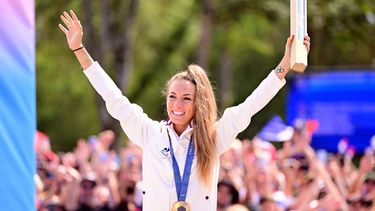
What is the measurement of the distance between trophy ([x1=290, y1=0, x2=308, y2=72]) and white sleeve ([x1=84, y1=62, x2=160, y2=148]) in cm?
76

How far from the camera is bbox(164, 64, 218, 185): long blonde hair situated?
462 centimetres

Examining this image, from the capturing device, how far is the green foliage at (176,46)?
16.3 metres

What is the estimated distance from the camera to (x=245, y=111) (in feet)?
15.2

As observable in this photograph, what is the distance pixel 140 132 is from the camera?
15.5 ft

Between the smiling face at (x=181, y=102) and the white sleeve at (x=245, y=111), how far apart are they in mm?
170

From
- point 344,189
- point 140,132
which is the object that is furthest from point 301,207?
point 140,132

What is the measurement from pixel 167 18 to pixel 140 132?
58.0ft

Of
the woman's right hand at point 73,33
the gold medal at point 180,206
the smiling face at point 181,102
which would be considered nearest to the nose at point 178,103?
the smiling face at point 181,102

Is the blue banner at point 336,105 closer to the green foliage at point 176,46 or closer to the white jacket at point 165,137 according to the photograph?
the green foliage at point 176,46

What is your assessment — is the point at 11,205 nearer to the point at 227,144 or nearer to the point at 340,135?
the point at 227,144

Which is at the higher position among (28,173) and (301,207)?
(301,207)

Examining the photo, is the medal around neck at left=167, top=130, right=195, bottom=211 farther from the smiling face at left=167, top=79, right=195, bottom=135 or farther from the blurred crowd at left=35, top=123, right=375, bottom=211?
the blurred crowd at left=35, top=123, right=375, bottom=211

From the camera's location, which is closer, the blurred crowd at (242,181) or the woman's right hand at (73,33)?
the woman's right hand at (73,33)

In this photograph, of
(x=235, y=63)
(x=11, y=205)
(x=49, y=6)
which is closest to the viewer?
(x=11, y=205)
